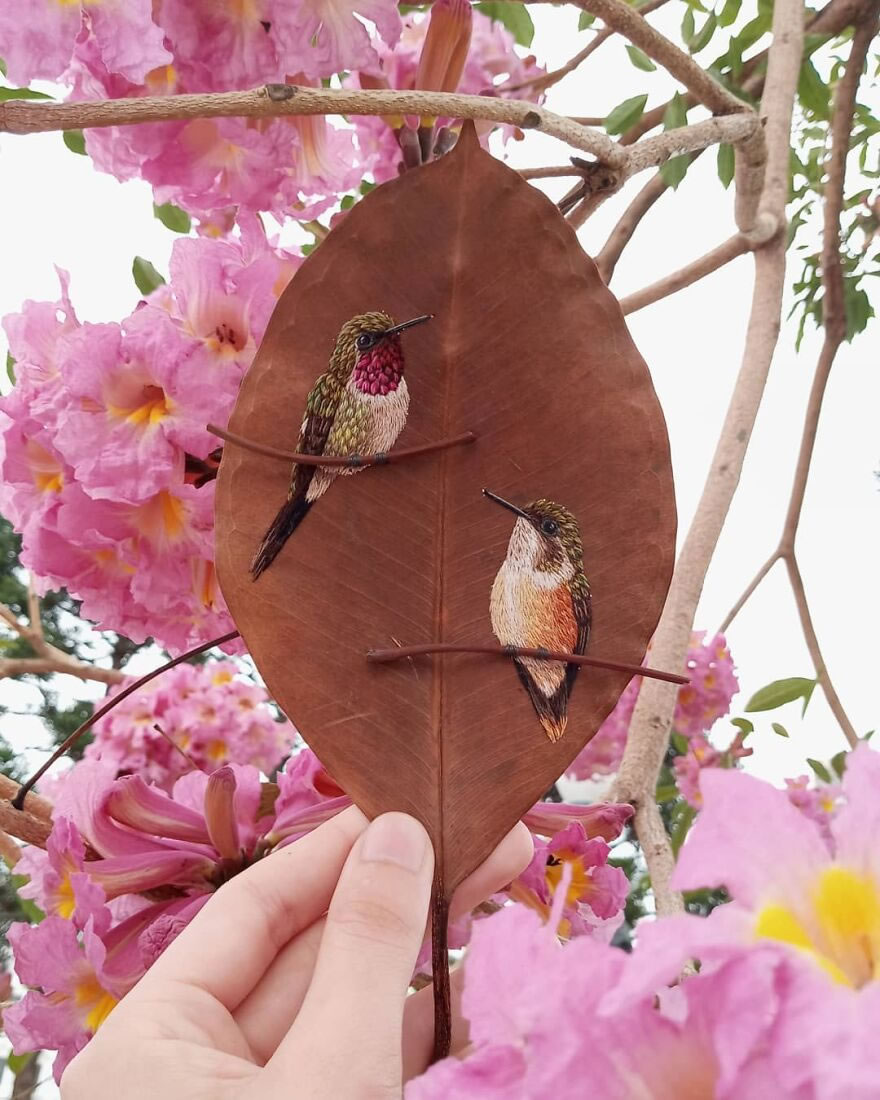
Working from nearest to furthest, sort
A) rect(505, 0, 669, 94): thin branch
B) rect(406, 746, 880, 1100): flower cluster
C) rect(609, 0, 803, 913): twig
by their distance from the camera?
1. rect(406, 746, 880, 1100): flower cluster
2. rect(609, 0, 803, 913): twig
3. rect(505, 0, 669, 94): thin branch

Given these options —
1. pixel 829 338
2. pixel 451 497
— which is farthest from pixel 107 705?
pixel 829 338

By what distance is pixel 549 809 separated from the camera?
1.54 feet

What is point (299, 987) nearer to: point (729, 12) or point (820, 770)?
point (820, 770)

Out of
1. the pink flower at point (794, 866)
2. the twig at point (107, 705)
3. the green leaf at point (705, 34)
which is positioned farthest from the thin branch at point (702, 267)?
the pink flower at point (794, 866)

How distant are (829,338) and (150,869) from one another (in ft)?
3.64

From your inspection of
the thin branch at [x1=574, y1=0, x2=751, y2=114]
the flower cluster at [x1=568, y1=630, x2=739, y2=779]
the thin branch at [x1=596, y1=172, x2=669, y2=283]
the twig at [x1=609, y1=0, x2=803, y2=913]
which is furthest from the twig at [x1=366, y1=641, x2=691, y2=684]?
the flower cluster at [x1=568, y1=630, x2=739, y2=779]

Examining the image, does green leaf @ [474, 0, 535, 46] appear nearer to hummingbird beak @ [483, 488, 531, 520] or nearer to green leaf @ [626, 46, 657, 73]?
green leaf @ [626, 46, 657, 73]

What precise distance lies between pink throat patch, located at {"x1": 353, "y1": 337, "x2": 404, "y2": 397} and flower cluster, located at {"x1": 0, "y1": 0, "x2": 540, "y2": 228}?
207 millimetres

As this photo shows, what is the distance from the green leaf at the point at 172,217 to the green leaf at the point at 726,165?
54 centimetres

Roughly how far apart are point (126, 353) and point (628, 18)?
345mm

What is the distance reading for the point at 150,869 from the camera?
445 mm

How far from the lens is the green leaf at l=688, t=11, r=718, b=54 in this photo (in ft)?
2.97

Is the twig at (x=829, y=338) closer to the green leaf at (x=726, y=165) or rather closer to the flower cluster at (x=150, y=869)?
the green leaf at (x=726, y=165)

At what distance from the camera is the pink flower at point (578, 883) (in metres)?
0.44
